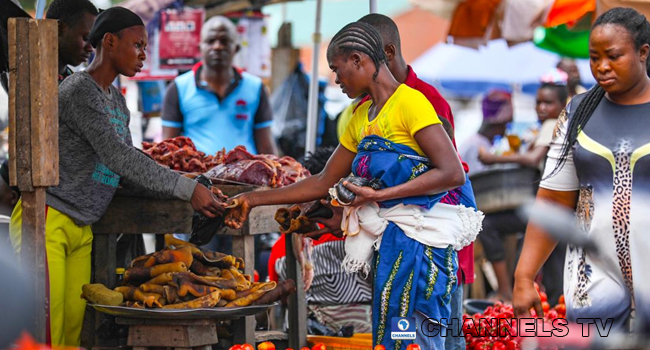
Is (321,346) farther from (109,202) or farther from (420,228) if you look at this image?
(109,202)

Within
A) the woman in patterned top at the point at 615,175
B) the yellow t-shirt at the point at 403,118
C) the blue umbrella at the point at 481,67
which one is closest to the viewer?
the woman in patterned top at the point at 615,175

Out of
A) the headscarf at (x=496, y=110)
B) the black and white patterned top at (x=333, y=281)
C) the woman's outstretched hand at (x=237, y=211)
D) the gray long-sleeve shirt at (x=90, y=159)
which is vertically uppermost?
the headscarf at (x=496, y=110)

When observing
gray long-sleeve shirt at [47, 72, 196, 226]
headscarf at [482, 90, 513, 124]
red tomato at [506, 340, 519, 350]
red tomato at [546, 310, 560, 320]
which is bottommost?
red tomato at [506, 340, 519, 350]

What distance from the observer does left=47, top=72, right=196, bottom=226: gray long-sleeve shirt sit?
4.30 meters

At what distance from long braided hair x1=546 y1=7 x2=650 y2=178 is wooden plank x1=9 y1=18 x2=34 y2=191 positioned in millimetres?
2203

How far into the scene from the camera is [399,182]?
152 inches

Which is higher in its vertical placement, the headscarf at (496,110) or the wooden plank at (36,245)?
the headscarf at (496,110)

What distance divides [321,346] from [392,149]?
100 cm

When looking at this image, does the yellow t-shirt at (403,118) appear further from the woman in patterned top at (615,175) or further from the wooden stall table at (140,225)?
the wooden stall table at (140,225)

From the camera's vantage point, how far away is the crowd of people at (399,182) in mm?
3363

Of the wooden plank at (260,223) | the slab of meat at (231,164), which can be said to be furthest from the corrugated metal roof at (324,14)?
the wooden plank at (260,223)

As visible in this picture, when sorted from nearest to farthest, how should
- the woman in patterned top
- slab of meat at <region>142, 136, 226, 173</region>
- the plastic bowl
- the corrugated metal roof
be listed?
the woman in patterned top, slab of meat at <region>142, 136, 226, 173</region>, the plastic bowl, the corrugated metal roof

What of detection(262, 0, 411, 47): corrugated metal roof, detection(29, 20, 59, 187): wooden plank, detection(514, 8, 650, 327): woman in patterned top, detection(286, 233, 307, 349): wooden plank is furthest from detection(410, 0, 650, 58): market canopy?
detection(29, 20, 59, 187): wooden plank

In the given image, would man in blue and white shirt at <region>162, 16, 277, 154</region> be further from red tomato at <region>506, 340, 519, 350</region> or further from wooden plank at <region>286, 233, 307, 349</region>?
red tomato at <region>506, 340, 519, 350</region>
